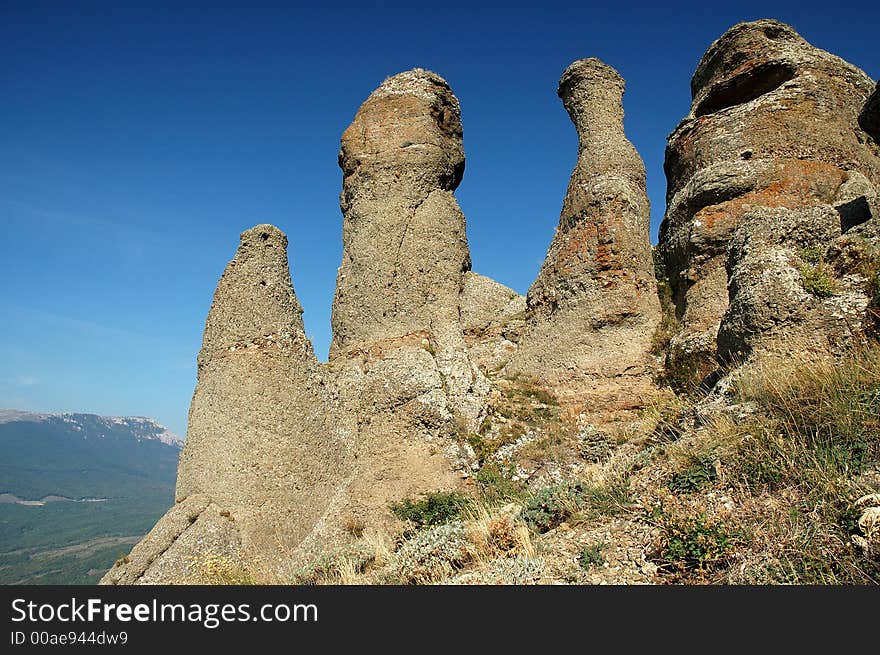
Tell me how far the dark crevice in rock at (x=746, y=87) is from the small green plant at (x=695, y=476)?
12.3 m

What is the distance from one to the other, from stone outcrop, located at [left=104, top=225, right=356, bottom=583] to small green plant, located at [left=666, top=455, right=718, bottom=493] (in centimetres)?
664

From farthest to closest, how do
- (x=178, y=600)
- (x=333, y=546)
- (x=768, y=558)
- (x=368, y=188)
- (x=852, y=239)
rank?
(x=368, y=188), (x=333, y=546), (x=852, y=239), (x=178, y=600), (x=768, y=558)

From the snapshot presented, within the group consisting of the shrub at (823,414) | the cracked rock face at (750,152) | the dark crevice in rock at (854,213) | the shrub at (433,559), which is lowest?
the shrub at (433,559)

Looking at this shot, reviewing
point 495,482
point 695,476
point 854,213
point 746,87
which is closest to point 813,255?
point 854,213

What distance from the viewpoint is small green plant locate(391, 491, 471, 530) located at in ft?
30.1

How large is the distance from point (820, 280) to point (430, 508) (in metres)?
6.68

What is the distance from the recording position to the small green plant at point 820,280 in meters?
6.63

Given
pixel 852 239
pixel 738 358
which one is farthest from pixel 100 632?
pixel 852 239

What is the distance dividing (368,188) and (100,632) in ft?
39.0

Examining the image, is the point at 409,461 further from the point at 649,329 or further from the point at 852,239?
the point at 852,239

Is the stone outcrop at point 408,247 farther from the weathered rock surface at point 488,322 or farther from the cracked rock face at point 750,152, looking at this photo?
the cracked rock face at point 750,152

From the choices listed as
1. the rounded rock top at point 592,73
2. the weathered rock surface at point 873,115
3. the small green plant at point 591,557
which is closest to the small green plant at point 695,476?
the small green plant at point 591,557

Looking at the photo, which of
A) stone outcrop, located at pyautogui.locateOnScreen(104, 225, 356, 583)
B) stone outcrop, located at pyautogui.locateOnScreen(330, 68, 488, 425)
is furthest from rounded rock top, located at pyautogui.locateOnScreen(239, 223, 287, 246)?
stone outcrop, located at pyautogui.locateOnScreen(330, 68, 488, 425)

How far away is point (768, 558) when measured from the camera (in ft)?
13.0
